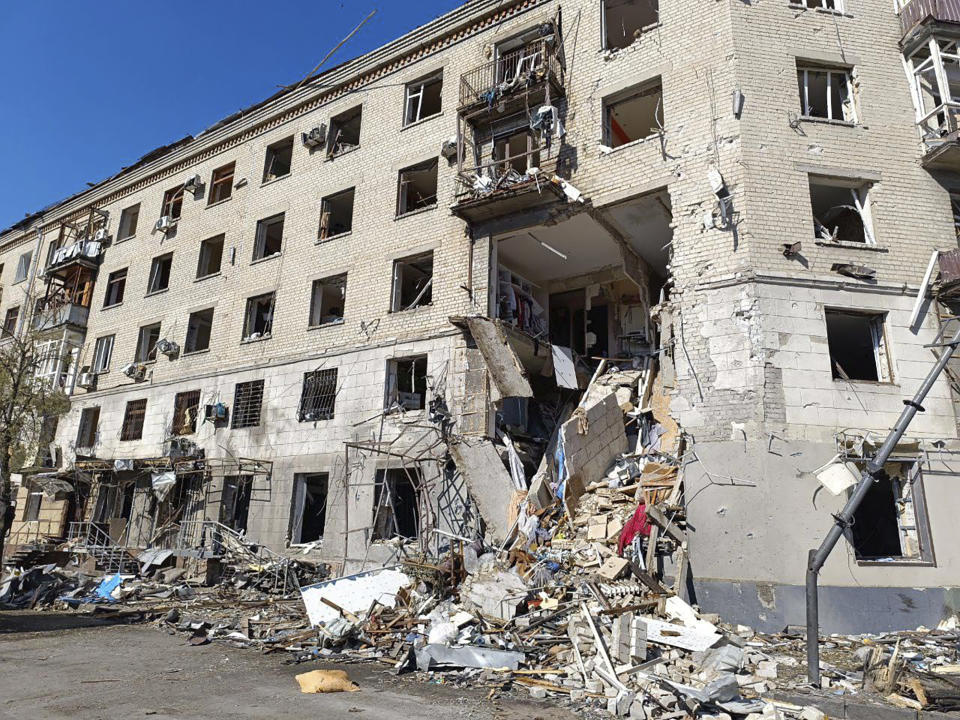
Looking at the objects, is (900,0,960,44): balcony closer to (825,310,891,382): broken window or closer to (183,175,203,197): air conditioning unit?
(825,310,891,382): broken window

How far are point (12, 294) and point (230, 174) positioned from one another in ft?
50.5

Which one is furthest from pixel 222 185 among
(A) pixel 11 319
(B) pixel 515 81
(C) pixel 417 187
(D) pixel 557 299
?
(A) pixel 11 319

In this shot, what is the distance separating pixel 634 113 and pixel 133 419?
62.9 ft

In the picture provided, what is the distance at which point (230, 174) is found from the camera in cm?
2284

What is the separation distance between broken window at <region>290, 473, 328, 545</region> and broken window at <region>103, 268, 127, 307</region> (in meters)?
14.0

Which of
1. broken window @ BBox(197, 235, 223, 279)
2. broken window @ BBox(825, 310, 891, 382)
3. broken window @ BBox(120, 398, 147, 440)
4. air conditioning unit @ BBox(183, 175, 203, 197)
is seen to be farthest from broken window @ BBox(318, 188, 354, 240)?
broken window @ BBox(825, 310, 891, 382)

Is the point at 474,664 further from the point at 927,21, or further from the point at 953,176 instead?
the point at 927,21

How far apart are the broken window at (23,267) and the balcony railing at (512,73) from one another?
24.7 metres

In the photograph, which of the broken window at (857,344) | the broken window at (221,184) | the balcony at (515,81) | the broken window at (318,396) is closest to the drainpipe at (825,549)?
the broken window at (857,344)

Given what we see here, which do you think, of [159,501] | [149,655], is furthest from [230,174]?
[149,655]

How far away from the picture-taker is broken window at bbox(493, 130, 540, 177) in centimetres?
1591

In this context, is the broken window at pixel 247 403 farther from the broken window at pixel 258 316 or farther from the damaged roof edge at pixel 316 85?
the damaged roof edge at pixel 316 85

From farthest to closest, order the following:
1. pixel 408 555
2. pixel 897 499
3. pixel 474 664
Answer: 1. pixel 408 555
2. pixel 897 499
3. pixel 474 664

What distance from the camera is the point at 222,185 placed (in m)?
23.0
